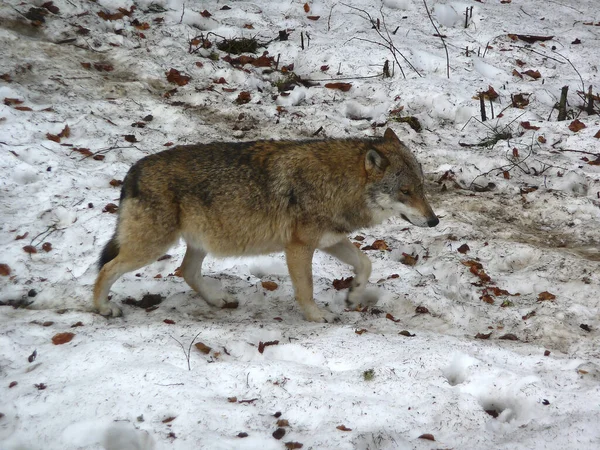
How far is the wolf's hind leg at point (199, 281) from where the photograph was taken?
5906mm

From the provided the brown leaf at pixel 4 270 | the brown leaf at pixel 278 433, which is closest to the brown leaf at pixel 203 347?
the brown leaf at pixel 278 433

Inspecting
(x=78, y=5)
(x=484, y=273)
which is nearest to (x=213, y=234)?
(x=484, y=273)

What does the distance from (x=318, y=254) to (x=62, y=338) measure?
2989mm

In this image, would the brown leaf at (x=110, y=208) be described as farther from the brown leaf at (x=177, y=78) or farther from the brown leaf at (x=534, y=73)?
the brown leaf at (x=534, y=73)

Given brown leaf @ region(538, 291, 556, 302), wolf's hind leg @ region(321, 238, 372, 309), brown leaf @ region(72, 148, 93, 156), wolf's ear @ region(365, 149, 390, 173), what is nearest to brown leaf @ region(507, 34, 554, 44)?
brown leaf @ region(538, 291, 556, 302)

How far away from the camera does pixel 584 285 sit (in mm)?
5652

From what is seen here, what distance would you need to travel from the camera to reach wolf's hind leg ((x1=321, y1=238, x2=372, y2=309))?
19.2 feet

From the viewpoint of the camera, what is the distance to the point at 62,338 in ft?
16.2

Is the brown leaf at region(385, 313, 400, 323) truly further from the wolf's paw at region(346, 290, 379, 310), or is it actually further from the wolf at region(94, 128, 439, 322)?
the wolf at region(94, 128, 439, 322)

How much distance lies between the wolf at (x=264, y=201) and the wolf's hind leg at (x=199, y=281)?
0.91 ft

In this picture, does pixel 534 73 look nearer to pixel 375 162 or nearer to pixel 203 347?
pixel 375 162

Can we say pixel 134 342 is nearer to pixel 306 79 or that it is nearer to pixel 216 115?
pixel 216 115

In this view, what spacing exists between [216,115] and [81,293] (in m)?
4.30

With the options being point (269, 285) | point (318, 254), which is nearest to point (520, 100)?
point (318, 254)
